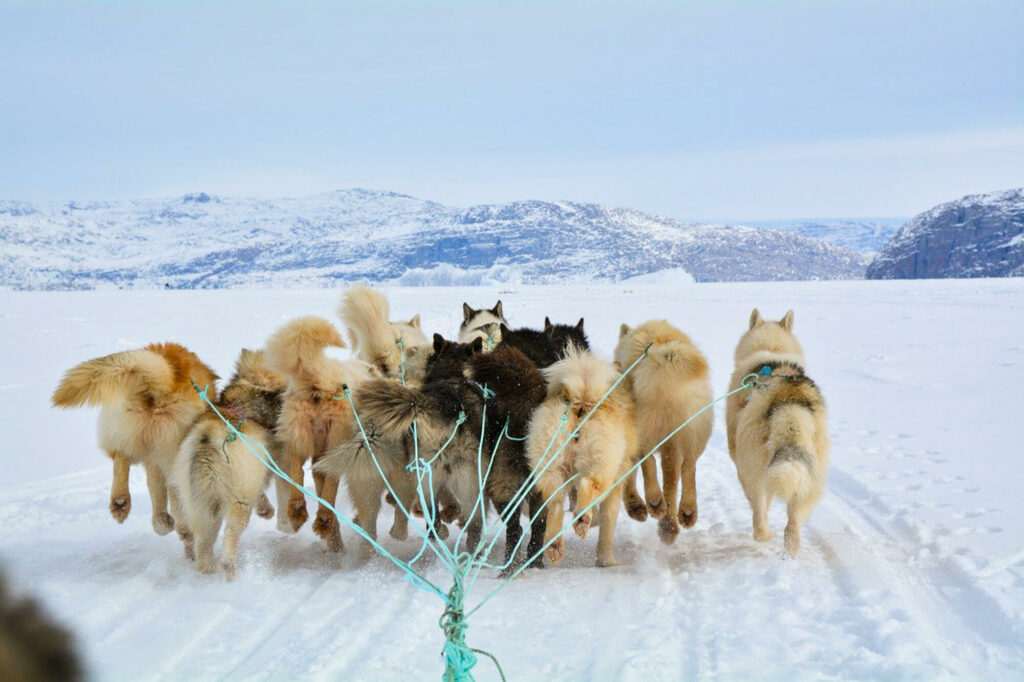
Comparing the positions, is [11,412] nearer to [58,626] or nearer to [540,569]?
[540,569]

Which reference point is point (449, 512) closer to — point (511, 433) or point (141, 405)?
point (511, 433)

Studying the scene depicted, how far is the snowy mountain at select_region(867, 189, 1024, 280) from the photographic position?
515 ft

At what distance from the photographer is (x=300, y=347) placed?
496 centimetres

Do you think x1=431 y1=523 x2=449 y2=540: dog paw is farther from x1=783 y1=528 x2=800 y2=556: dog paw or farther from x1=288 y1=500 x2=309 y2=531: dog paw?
x1=783 y1=528 x2=800 y2=556: dog paw

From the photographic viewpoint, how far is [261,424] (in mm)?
5109

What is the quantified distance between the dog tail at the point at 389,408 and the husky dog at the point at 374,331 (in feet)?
3.69

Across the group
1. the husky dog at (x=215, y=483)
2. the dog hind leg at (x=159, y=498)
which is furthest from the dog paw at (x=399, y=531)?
the dog hind leg at (x=159, y=498)

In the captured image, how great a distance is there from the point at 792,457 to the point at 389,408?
7.74 feet

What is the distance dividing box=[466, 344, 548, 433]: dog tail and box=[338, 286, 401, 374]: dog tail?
1419 millimetres

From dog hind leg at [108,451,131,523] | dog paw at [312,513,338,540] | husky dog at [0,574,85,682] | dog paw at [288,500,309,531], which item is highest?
husky dog at [0,574,85,682]

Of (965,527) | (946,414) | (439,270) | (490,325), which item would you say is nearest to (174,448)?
(490,325)

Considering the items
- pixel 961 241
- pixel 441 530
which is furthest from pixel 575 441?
pixel 961 241

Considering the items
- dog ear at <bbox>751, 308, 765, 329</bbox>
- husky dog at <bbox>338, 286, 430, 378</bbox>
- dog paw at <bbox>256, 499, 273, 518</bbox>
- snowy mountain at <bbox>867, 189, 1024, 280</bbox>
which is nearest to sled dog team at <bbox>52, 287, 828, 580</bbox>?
dog paw at <bbox>256, 499, 273, 518</bbox>

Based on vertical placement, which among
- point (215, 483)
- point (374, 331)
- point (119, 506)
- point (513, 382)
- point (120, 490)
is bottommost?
point (119, 506)
